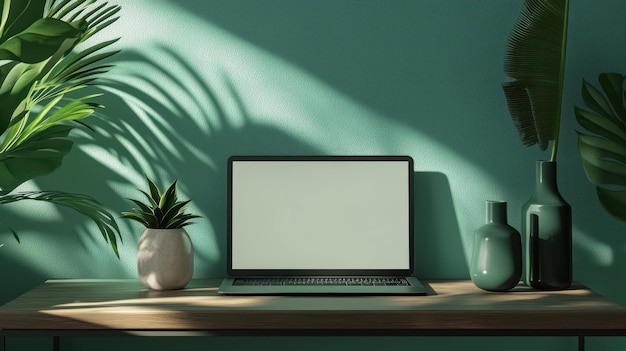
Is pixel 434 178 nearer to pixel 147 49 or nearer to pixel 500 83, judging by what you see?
pixel 500 83

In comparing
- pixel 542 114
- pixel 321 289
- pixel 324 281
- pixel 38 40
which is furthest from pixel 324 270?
pixel 38 40

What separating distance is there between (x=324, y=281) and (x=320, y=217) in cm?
20

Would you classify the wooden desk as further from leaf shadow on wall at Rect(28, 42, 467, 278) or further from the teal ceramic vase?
leaf shadow on wall at Rect(28, 42, 467, 278)

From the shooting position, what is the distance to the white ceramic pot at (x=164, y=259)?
6.88 ft

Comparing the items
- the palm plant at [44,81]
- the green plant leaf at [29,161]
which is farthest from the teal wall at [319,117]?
the green plant leaf at [29,161]

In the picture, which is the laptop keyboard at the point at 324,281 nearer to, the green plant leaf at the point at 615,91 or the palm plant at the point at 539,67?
the palm plant at the point at 539,67

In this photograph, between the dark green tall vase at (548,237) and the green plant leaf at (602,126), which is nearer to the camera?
the dark green tall vase at (548,237)

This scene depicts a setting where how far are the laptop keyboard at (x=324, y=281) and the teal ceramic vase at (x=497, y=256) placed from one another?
201 millimetres

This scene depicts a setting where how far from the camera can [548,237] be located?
83.7 inches

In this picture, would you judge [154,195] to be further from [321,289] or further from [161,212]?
[321,289]

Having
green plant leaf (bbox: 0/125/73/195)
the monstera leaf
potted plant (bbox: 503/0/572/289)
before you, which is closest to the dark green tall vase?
potted plant (bbox: 503/0/572/289)

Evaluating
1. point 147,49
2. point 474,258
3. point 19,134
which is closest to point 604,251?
point 474,258

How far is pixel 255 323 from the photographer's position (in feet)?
6.11

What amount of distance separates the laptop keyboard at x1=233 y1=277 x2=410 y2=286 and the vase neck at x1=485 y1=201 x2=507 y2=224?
0.95ft
